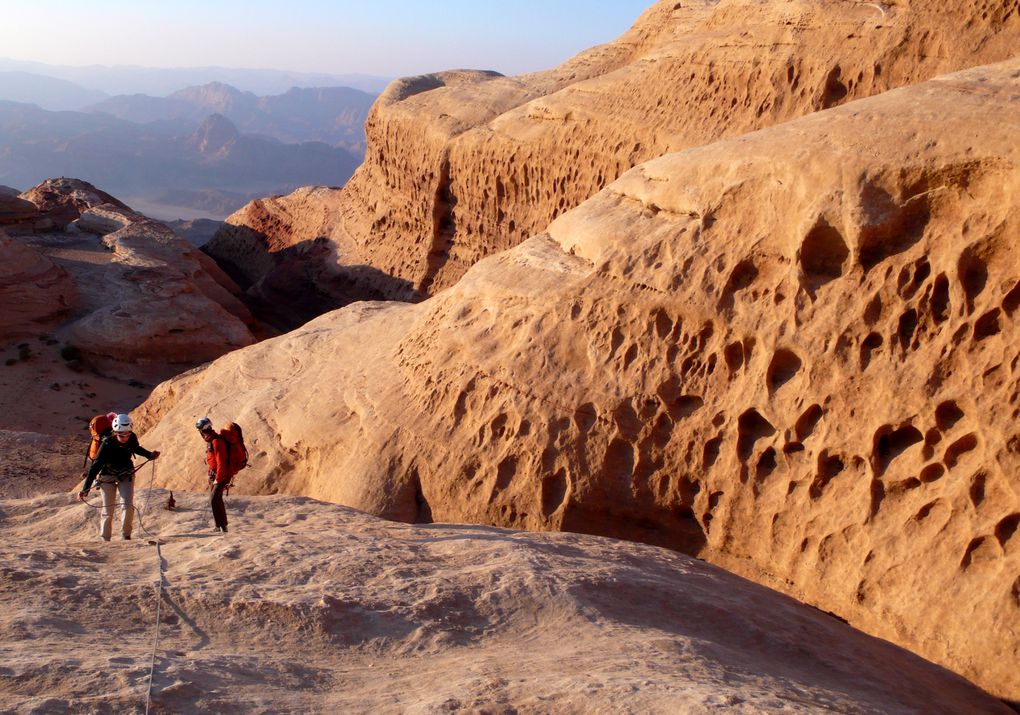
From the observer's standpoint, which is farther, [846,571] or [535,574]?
[846,571]

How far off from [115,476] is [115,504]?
0.18 m

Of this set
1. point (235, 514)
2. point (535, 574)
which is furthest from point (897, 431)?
point (235, 514)

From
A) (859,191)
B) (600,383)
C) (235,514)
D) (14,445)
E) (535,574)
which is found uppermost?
(859,191)

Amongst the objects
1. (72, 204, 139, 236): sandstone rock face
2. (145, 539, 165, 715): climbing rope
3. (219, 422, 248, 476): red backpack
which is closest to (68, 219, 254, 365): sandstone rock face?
(72, 204, 139, 236): sandstone rock face

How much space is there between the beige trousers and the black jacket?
0.06m

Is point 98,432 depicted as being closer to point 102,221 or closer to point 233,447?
point 233,447

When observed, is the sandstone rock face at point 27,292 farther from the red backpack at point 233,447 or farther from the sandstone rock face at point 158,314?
the red backpack at point 233,447

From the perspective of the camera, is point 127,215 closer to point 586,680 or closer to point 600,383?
point 600,383

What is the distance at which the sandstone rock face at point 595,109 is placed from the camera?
35.5ft

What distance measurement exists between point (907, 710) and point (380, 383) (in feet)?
18.2

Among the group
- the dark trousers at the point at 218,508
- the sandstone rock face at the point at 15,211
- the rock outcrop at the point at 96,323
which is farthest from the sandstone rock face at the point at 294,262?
the dark trousers at the point at 218,508

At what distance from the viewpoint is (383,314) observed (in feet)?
34.1

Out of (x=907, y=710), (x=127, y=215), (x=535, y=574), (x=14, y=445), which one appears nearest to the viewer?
(x=907, y=710)

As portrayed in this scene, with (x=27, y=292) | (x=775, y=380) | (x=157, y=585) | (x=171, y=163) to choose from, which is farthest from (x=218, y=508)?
(x=171, y=163)
